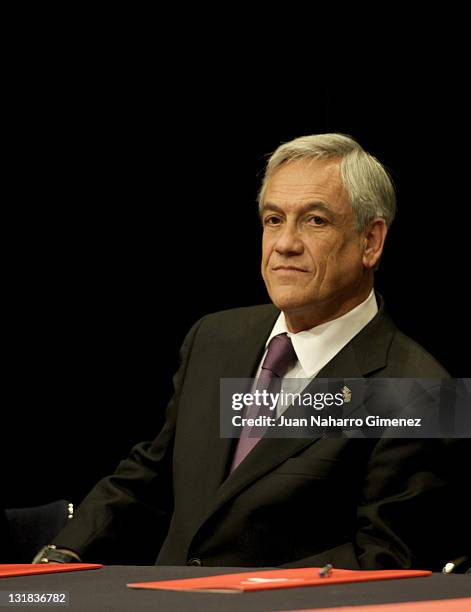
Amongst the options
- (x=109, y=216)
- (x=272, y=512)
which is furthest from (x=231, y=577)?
(x=109, y=216)

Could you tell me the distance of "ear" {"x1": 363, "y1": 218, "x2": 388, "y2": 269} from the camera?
279cm

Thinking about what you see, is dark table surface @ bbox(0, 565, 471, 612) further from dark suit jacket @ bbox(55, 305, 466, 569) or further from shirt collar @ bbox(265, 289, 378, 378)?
shirt collar @ bbox(265, 289, 378, 378)

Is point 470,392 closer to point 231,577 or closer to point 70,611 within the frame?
point 231,577

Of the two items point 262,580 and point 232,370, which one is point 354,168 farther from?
point 262,580

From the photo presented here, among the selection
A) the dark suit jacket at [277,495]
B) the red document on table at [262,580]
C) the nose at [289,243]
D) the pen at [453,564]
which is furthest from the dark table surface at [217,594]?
the nose at [289,243]

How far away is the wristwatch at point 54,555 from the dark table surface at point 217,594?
2.68 feet

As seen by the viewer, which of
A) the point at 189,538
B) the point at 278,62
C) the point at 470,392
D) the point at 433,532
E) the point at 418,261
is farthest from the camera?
the point at 278,62

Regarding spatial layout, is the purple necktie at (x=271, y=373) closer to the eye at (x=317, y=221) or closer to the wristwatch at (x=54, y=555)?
the eye at (x=317, y=221)

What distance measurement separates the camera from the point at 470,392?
2848 mm

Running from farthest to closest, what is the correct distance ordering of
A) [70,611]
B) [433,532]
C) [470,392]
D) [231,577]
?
[470,392] → [433,532] → [231,577] → [70,611]

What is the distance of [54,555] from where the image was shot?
2488 millimetres

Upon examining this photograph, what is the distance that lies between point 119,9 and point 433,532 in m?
2.06

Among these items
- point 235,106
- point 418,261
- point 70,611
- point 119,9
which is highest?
point 119,9

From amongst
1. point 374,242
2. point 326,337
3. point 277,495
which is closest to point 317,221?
point 374,242
